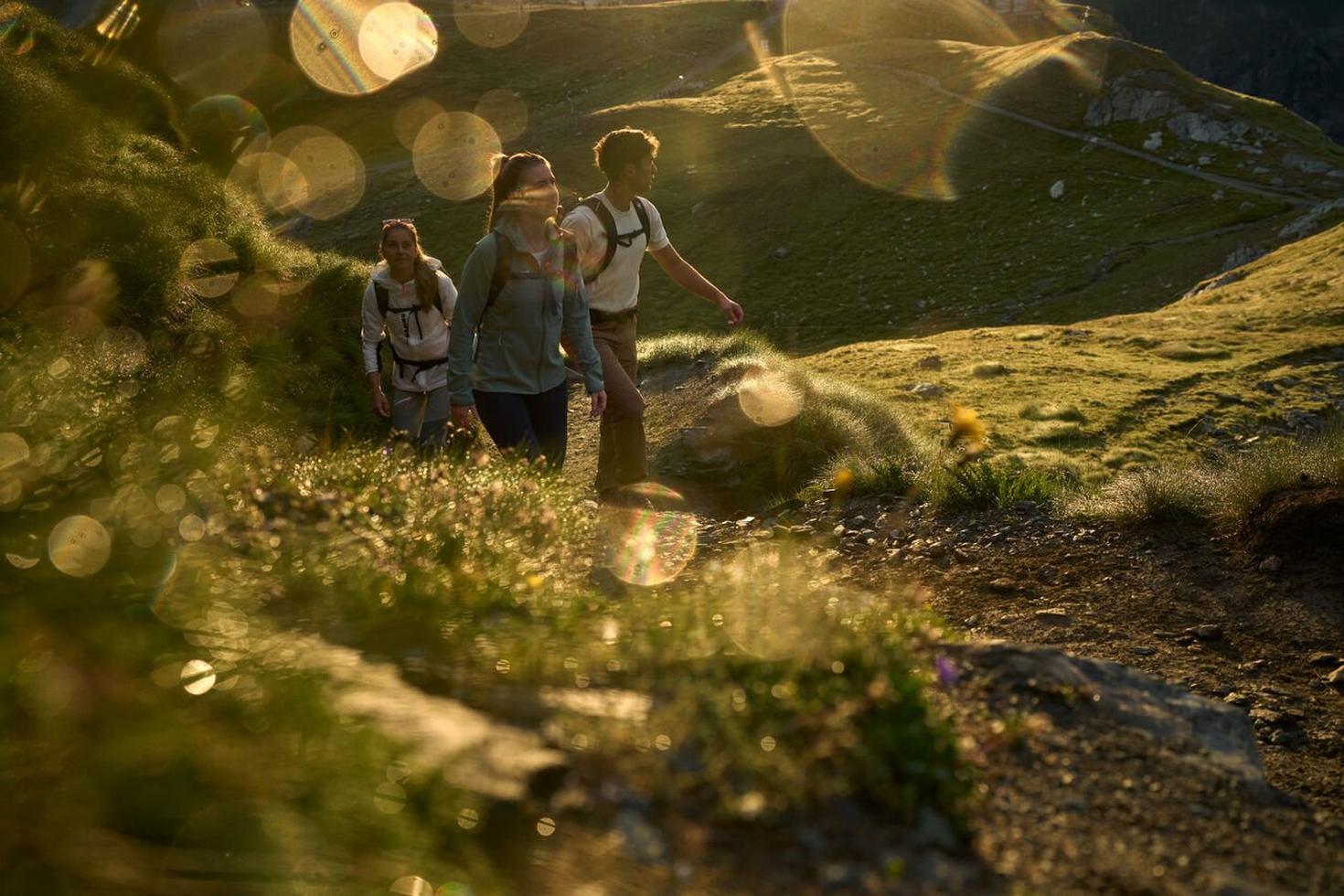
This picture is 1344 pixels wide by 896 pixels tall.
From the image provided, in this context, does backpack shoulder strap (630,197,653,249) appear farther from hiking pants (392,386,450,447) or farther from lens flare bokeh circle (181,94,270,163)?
lens flare bokeh circle (181,94,270,163)

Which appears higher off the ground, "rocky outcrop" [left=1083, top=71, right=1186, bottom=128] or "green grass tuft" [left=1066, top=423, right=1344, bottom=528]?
"green grass tuft" [left=1066, top=423, right=1344, bottom=528]

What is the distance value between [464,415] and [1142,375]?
11.1 m

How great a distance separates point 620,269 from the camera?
711cm

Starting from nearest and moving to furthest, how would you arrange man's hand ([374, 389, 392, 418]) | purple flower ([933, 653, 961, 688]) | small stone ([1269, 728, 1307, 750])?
purple flower ([933, 653, 961, 688]) < small stone ([1269, 728, 1307, 750]) < man's hand ([374, 389, 392, 418])

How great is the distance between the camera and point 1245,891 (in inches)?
82.7

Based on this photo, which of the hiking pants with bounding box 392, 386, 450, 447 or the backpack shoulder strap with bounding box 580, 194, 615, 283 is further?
the hiking pants with bounding box 392, 386, 450, 447

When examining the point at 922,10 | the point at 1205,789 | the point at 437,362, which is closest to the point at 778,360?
the point at 437,362

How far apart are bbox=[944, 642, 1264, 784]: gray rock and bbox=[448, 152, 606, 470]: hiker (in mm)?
3722

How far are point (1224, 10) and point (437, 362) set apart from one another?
23188 centimetres

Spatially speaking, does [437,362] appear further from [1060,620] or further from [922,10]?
[922,10]

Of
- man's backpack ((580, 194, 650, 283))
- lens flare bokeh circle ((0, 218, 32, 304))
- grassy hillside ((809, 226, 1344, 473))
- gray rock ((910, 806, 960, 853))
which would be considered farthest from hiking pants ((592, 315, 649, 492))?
lens flare bokeh circle ((0, 218, 32, 304))

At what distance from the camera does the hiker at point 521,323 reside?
5.89m

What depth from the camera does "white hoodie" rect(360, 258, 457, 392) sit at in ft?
24.1

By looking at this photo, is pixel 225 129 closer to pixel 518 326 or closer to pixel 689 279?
pixel 689 279
